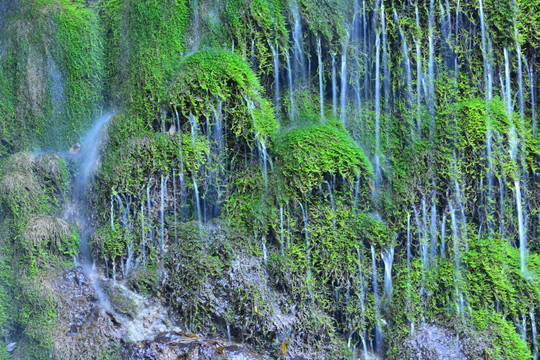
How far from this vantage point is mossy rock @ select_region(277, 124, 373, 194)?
4648 mm

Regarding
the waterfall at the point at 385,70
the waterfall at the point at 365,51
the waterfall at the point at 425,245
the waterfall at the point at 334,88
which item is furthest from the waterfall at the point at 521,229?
the waterfall at the point at 334,88

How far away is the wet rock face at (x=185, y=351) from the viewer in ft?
12.6

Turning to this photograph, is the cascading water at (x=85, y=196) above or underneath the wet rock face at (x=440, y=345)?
above

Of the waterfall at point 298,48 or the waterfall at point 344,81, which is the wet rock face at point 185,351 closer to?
the waterfall at point 344,81

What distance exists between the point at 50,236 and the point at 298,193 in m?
2.57

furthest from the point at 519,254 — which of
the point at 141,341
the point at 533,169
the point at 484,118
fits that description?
the point at 141,341

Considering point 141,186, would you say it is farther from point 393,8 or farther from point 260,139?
point 393,8

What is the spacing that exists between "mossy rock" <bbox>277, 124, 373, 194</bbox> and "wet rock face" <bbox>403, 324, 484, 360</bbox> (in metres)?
1.57

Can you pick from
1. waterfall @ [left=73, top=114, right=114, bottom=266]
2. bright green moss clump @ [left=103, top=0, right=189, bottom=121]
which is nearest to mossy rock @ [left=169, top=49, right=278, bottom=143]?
bright green moss clump @ [left=103, top=0, right=189, bottom=121]

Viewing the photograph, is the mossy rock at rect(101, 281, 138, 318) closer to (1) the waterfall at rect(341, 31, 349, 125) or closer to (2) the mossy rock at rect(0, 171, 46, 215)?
(2) the mossy rock at rect(0, 171, 46, 215)

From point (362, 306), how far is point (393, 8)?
3126mm

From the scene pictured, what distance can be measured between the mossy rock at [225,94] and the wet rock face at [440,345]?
8.25 ft

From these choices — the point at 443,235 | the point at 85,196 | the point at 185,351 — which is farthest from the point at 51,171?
the point at 443,235

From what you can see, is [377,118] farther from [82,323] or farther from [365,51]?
[82,323]
